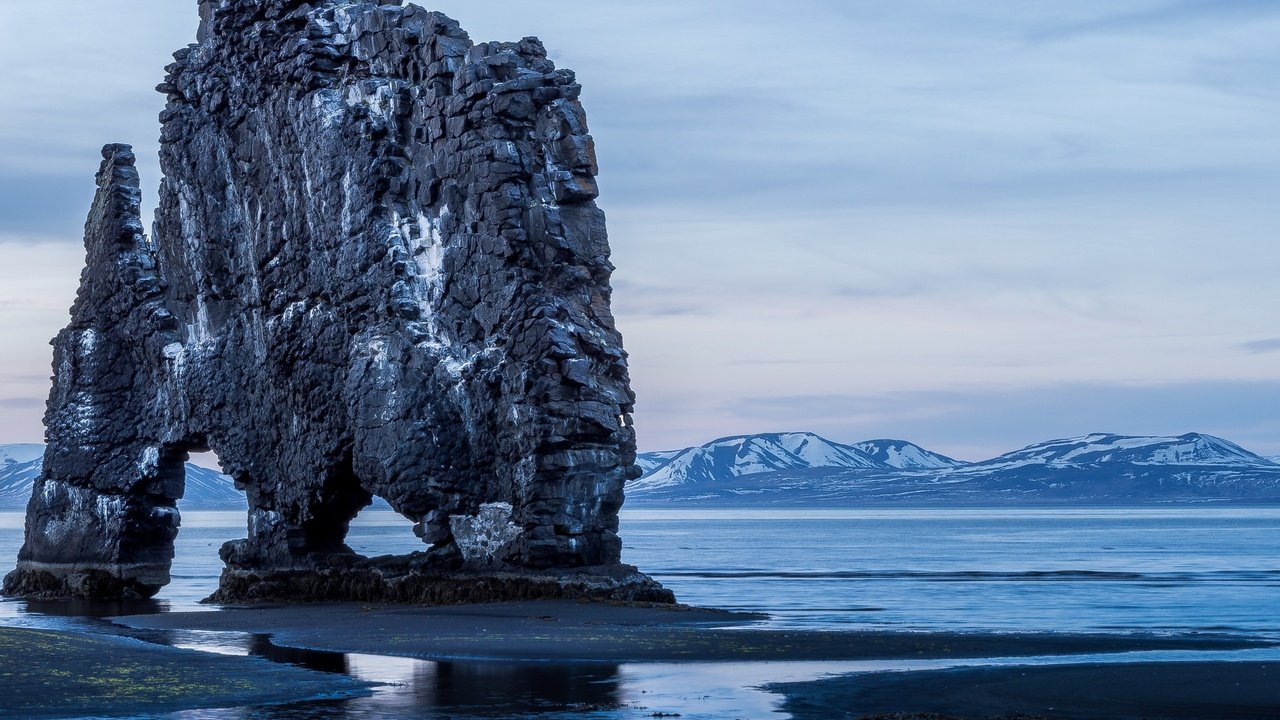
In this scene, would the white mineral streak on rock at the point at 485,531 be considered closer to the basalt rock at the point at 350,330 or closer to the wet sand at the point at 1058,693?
the basalt rock at the point at 350,330

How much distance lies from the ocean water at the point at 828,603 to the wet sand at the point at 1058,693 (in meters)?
0.87

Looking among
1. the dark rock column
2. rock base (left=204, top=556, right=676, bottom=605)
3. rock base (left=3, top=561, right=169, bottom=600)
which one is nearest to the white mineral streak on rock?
rock base (left=204, top=556, right=676, bottom=605)

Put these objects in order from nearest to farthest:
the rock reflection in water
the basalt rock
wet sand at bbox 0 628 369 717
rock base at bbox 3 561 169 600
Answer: the rock reflection in water → wet sand at bbox 0 628 369 717 → the basalt rock → rock base at bbox 3 561 169 600

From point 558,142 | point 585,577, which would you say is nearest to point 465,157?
point 558,142

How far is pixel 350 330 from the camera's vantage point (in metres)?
39.4

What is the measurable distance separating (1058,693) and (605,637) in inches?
342

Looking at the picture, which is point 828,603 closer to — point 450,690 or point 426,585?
point 426,585

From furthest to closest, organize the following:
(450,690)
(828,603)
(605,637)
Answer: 1. (828,603)
2. (605,637)
3. (450,690)

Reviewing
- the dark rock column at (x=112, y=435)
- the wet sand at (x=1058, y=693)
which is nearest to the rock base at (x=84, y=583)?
the dark rock column at (x=112, y=435)

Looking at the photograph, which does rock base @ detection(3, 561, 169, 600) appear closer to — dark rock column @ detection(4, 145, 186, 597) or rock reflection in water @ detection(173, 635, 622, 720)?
dark rock column @ detection(4, 145, 186, 597)

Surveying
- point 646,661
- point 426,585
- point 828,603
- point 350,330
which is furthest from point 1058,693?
point 828,603

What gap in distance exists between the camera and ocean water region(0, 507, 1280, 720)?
68.7 feet

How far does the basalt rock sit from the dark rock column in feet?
0.25

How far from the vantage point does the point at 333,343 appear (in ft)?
131
